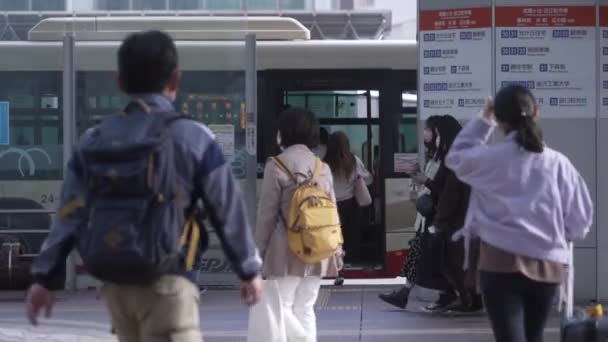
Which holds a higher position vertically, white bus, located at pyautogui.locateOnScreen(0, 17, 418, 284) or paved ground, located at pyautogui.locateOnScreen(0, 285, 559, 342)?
white bus, located at pyautogui.locateOnScreen(0, 17, 418, 284)

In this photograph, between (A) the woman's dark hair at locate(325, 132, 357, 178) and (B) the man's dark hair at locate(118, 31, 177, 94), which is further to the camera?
(A) the woman's dark hair at locate(325, 132, 357, 178)

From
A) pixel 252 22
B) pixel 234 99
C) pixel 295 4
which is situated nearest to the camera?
pixel 234 99

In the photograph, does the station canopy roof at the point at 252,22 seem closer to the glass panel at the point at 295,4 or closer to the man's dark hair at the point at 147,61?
the glass panel at the point at 295,4

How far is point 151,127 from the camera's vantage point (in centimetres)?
435

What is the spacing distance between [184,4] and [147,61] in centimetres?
4272

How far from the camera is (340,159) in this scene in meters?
13.2

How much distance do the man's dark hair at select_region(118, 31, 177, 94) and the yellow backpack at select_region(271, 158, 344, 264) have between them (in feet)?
9.87

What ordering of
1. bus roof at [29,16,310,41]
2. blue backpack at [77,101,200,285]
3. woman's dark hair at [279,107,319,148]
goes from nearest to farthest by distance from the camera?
blue backpack at [77,101,200,285] < woman's dark hair at [279,107,319,148] < bus roof at [29,16,310,41]

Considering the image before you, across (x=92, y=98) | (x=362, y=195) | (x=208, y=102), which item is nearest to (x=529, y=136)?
(x=362, y=195)

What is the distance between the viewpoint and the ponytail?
5.73m

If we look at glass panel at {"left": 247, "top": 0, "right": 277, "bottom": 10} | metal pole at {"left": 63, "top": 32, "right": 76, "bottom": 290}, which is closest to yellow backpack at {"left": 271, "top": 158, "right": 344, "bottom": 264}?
metal pole at {"left": 63, "top": 32, "right": 76, "bottom": 290}

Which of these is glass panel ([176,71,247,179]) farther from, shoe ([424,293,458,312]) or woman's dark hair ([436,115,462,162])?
woman's dark hair ([436,115,462,162])

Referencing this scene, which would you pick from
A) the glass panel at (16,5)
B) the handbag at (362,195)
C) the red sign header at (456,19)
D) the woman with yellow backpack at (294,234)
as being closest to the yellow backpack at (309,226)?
the woman with yellow backpack at (294,234)

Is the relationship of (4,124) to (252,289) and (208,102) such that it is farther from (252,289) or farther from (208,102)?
(252,289)
